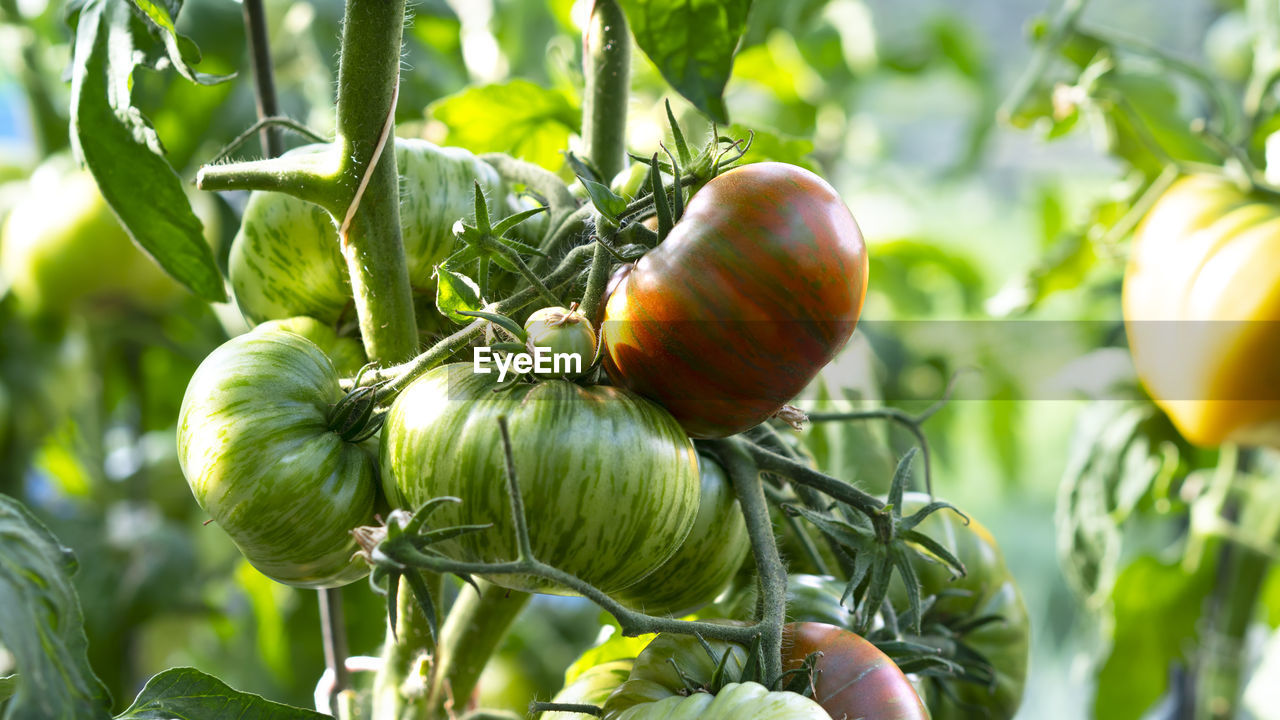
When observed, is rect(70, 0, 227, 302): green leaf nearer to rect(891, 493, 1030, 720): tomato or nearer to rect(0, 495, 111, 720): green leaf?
rect(0, 495, 111, 720): green leaf

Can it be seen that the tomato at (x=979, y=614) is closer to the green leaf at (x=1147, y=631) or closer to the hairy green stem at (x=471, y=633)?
the hairy green stem at (x=471, y=633)

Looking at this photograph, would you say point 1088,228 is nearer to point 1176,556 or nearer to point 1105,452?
point 1105,452

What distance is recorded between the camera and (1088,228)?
0.87 m

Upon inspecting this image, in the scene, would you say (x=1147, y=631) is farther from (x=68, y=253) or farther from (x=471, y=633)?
(x=68, y=253)

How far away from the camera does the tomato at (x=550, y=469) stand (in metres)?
0.31

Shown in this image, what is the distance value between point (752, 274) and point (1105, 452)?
64 centimetres

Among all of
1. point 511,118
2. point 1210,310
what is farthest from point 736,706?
point 1210,310

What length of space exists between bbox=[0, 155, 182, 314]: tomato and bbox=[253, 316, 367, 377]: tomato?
57 centimetres

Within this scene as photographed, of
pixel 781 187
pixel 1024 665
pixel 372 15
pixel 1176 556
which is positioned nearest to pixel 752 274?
pixel 781 187

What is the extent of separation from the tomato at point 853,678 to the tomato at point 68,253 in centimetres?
77

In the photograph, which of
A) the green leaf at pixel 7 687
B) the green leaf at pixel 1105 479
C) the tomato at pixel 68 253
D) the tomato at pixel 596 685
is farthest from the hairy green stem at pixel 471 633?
the tomato at pixel 68 253

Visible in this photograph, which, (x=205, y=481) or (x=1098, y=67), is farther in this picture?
(x=1098, y=67)

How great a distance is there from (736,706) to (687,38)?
21cm

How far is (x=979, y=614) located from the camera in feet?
1.65
